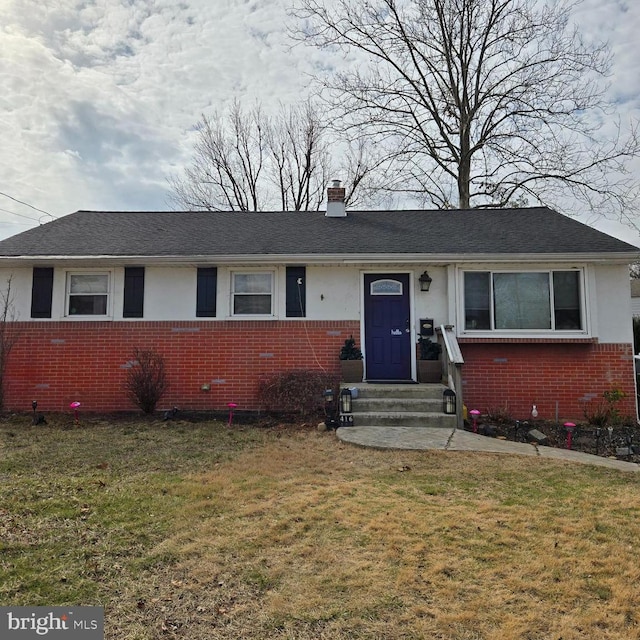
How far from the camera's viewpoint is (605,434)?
23.8ft

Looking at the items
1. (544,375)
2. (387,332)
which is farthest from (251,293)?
(544,375)

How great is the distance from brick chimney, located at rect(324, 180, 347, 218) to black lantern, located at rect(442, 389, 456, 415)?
5.66 metres

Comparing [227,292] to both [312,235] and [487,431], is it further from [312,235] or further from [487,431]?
[487,431]

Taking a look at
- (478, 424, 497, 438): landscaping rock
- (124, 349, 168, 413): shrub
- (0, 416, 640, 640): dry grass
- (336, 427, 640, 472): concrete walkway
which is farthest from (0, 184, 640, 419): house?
(0, 416, 640, 640): dry grass

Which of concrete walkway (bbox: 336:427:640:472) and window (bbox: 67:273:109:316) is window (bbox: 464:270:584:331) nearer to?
concrete walkway (bbox: 336:427:640:472)

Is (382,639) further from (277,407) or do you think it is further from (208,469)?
(277,407)

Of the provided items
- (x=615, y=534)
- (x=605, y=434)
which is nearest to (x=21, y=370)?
(x=615, y=534)

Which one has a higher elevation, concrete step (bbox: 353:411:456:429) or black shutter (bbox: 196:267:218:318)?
black shutter (bbox: 196:267:218:318)

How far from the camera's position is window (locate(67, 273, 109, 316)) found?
8.95 metres

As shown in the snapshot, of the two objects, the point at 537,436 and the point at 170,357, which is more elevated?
the point at 170,357

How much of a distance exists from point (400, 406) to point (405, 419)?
1.09 feet

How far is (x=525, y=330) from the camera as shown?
828 centimetres

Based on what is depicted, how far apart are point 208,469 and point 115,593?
8.44 feet

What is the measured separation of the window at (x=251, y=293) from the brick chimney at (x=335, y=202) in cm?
320
